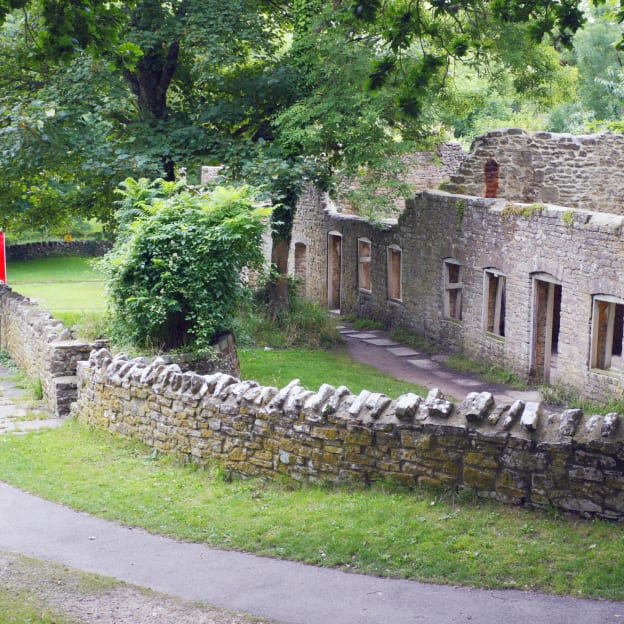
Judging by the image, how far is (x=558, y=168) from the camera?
2161cm

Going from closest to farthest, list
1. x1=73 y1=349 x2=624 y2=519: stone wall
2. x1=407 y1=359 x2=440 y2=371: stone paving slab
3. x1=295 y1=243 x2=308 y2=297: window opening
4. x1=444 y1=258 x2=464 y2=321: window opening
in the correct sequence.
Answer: x1=73 y1=349 x2=624 y2=519: stone wall → x1=407 y1=359 x2=440 y2=371: stone paving slab → x1=444 y1=258 x2=464 y2=321: window opening → x1=295 y1=243 x2=308 y2=297: window opening

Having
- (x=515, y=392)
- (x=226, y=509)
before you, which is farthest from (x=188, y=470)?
(x=515, y=392)

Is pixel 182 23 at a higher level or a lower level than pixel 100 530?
higher

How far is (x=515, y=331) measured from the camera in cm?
1925

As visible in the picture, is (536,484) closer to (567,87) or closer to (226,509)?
(226,509)

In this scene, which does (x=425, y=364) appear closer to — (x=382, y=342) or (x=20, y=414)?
(x=382, y=342)

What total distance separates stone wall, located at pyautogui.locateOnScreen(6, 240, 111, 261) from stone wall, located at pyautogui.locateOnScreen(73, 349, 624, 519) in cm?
3608

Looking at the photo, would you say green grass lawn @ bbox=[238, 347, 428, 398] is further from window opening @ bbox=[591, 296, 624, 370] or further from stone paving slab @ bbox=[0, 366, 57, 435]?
stone paving slab @ bbox=[0, 366, 57, 435]

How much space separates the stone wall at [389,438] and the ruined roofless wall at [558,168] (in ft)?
40.1

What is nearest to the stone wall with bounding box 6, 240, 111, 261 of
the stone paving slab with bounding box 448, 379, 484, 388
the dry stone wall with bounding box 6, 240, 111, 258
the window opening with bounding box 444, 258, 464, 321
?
the dry stone wall with bounding box 6, 240, 111, 258

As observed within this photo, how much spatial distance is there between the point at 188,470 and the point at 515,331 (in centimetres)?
1022

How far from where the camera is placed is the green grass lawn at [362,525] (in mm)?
7387

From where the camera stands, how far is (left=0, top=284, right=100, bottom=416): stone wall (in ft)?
49.7

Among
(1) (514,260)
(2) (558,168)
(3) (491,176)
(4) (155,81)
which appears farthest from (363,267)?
→ (1) (514,260)
